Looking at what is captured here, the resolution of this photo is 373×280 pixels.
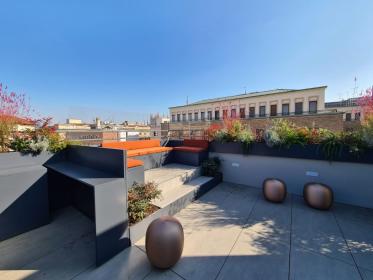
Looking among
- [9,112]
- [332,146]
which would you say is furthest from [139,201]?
[332,146]

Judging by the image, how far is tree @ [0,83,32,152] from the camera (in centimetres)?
256

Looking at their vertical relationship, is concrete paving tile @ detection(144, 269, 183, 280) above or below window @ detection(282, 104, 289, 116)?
below

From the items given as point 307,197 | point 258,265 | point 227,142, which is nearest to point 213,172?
point 227,142

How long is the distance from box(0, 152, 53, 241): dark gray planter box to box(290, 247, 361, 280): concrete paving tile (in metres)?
3.61

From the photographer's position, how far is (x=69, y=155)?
3002 millimetres

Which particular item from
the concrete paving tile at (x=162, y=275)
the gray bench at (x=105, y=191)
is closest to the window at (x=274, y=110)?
the gray bench at (x=105, y=191)

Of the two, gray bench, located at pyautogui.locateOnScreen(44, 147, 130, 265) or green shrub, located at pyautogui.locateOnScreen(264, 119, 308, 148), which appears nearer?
gray bench, located at pyautogui.locateOnScreen(44, 147, 130, 265)

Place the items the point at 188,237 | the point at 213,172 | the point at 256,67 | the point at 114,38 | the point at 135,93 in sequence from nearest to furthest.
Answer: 1. the point at 188,237
2. the point at 213,172
3. the point at 114,38
4. the point at 256,67
5. the point at 135,93

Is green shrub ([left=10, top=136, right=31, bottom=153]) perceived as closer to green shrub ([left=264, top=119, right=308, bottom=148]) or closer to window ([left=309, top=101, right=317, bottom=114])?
green shrub ([left=264, top=119, right=308, bottom=148])

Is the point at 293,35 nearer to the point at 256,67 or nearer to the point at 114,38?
the point at 256,67

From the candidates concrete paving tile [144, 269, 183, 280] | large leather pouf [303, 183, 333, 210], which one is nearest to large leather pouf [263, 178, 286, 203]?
large leather pouf [303, 183, 333, 210]

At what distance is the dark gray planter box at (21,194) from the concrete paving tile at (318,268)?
142 inches

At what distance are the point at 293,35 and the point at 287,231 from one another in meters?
5.10

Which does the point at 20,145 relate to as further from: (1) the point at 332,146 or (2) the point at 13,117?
(1) the point at 332,146
